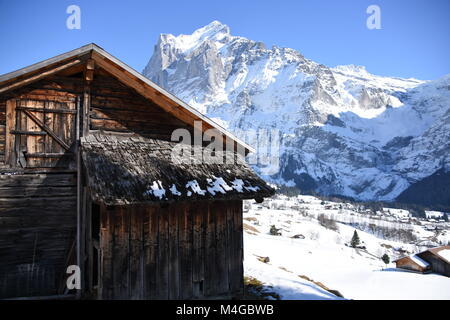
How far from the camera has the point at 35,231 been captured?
355 inches

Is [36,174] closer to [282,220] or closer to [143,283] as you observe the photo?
[143,283]

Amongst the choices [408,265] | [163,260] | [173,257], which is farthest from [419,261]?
[163,260]

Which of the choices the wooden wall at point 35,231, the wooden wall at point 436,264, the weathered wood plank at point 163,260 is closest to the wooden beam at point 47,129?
the wooden wall at point 35,231

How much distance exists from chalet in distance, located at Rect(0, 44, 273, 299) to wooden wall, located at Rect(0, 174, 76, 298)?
0.08 feet

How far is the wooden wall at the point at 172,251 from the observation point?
8.47 metres

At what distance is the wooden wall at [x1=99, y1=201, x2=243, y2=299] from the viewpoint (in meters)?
8.47

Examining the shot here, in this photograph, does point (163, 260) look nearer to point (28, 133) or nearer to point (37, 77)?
point (28, 133)

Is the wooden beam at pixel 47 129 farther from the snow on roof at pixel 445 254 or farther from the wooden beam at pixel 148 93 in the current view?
the snow on roof at pixel 445 254

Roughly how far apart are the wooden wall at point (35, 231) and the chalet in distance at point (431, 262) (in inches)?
2199

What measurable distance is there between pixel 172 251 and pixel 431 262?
56278mm

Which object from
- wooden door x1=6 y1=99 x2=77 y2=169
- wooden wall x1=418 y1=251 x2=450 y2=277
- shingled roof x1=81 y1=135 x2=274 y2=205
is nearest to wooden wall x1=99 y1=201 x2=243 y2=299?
shingled roof x1=81 y1=135 x2=274 y2=205

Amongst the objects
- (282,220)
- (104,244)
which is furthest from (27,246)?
(282,220)

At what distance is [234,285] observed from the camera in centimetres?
1010

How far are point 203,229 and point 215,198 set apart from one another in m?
1.23
